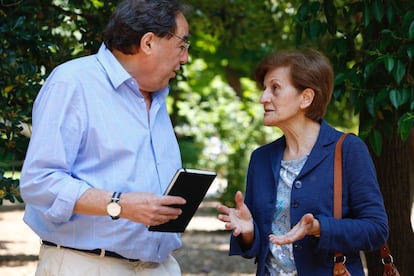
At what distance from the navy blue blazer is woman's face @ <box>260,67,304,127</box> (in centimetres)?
16

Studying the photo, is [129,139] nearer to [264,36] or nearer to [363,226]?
[363,226]

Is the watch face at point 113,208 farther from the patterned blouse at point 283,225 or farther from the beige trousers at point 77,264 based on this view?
the patterned blouse at point 283,225

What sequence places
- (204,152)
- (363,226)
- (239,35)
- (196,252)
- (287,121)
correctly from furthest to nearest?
(204,152) < (196,252) < (239,35) < (287,121) < (363,226)

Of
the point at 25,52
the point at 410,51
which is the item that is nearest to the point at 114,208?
the point at 410,51

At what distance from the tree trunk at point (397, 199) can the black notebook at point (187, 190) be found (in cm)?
274

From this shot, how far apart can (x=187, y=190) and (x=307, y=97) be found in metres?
0.80

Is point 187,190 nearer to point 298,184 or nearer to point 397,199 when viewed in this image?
point 298,184

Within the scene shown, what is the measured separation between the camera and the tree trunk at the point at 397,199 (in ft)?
21.0

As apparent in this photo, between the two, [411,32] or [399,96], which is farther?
[399,96]

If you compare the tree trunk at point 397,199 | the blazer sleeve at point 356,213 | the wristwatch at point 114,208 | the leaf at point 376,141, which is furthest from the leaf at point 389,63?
the wristwatch at point 114,208

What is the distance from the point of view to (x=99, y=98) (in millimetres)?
3912

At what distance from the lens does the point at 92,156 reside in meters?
3.86

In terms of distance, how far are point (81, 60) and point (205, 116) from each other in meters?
15.1

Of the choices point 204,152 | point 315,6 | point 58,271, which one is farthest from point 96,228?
point 204,152
